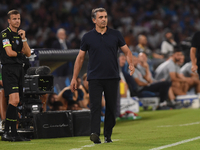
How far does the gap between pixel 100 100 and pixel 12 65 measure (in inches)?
66.4

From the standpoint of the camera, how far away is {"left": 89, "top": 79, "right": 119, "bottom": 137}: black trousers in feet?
21.5

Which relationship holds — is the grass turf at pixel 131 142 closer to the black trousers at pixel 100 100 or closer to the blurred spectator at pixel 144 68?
the black trousers at pixel 100 100

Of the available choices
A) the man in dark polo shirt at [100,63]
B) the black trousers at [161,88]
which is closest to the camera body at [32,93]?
the man in dark polo shirt at [100,63]

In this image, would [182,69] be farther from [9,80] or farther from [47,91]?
[9,80]

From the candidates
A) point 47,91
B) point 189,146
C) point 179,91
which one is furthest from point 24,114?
point 179,91

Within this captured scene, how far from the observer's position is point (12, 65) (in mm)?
7426

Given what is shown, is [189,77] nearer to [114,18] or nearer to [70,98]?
[70,98]

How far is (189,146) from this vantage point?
6027mm

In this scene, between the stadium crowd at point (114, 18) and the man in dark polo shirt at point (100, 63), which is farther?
the stadium crowd at point (114, 18)

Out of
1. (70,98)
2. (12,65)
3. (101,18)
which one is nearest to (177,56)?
(70,98)

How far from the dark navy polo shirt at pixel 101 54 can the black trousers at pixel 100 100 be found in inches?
4.0

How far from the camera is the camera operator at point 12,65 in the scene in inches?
291

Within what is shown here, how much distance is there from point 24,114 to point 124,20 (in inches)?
600

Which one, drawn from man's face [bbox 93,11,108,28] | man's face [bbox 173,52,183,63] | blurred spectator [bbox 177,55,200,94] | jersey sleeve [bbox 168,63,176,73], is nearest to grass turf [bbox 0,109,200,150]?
man's face [bbox 93,11,108,28]
